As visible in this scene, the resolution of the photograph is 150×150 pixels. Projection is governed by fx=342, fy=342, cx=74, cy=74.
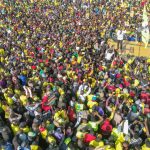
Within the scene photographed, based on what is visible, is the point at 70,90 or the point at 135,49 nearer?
the point at 70,90

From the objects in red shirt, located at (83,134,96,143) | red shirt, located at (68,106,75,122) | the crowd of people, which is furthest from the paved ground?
red shirt, located at (83,134,96,143)

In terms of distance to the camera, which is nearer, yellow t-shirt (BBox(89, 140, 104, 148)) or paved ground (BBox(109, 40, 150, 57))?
yellow t-shirt (BBox(89, 140, 104, 148))

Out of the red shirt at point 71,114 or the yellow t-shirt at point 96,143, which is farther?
the red shirt at point 71,114

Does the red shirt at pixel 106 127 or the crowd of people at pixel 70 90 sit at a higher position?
the crowd of people at pixel 70 90

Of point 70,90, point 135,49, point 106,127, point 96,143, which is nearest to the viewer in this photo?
point 96,143

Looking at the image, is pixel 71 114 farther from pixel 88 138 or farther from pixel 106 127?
pixel 88 138

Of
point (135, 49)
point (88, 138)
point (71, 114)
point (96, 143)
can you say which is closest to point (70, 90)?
point (71, 114)

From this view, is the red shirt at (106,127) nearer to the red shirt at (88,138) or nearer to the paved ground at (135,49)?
the red shirt at (88,138)

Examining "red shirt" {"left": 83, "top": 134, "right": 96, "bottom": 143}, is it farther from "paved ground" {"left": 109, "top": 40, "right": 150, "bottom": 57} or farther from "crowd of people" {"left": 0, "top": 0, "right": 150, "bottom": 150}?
"paved ground" {"left": 109, "top": 40, "right": 150, "bottom": 57}

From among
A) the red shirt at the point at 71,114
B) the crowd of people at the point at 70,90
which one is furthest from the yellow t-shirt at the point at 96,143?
the red shirt at the point at 71,114

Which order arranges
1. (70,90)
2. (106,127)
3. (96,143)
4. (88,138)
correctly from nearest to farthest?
(96,143) → (88,138) → (106,127) → (70,90)
